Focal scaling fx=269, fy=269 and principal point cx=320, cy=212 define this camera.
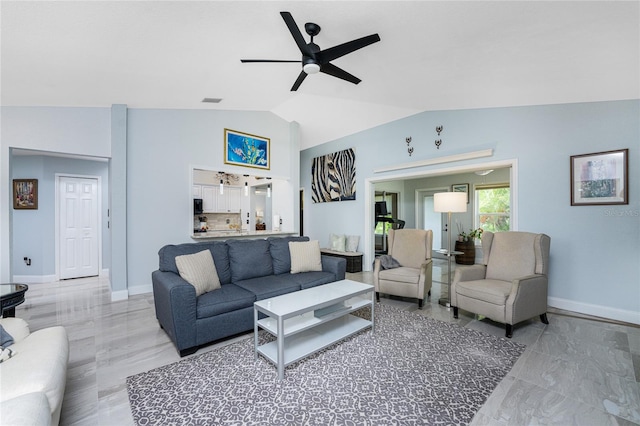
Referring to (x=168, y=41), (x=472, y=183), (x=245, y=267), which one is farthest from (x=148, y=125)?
(x=472, y=183)

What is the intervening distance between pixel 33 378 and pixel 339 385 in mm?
1690

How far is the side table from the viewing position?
2.24m

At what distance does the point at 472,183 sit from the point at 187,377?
23.0ft

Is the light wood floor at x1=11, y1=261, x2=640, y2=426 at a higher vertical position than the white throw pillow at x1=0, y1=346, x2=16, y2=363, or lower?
lower

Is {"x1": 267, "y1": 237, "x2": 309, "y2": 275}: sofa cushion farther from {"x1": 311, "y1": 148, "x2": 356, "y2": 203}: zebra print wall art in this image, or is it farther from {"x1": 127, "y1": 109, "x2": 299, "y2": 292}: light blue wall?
{"x1": 311, "y1": 148, "x2": 356, "y2": 203}: zebra print wall art

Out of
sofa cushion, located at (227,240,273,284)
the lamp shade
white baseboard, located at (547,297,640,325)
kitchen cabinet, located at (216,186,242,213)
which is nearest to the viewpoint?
white baseboard, located at (547,297,640,325)

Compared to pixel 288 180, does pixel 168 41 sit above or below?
above

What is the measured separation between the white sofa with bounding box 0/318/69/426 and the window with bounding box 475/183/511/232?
745 centimetres

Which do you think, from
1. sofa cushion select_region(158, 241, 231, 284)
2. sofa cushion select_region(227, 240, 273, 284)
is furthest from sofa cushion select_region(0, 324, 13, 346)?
sofa cushion select_region(227, 240, 273, 284)

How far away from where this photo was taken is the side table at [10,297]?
7.36 feet

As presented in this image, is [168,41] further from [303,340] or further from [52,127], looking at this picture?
[303,340]

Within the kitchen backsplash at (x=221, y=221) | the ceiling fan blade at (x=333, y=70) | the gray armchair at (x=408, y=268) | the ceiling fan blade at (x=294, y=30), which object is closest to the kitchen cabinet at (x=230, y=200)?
the kitchen backsplash at (x=221, y=221)

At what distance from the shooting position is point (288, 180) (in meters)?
5.77

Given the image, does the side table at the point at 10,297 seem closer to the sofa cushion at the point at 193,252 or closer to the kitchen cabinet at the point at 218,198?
the sofa cushion at the point at 193,252
